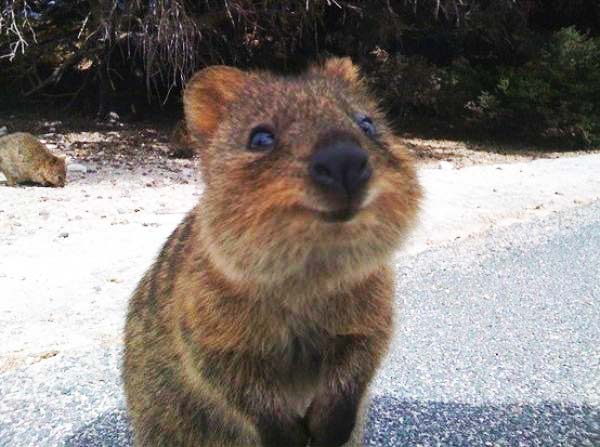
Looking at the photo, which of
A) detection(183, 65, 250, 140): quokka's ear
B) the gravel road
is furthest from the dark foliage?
detection(183, 65, 250, 140): quokka's ear

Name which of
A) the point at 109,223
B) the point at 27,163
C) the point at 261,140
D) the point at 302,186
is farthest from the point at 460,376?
the point at 27,163

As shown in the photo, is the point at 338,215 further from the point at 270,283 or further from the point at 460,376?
the point at 460,376

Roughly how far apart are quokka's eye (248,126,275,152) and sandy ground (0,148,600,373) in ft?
1.74

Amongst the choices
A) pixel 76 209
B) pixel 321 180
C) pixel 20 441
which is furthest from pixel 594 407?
pixel 76 209

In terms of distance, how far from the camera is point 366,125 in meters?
1.67

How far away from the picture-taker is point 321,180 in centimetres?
124

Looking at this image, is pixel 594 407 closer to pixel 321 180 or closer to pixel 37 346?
pixel 321 180

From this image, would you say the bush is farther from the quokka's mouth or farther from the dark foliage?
the quokka's mouth

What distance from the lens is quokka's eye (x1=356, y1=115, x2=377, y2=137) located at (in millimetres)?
1644

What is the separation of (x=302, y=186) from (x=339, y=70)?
959 mm

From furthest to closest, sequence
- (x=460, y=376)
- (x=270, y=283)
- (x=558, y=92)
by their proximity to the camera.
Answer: (x=558, y=92)
(x=460, y=376)
(x=270, y=283)

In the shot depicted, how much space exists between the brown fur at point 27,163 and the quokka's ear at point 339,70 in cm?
523

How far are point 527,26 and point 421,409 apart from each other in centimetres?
1231

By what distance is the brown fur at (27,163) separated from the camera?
6.61 meters
